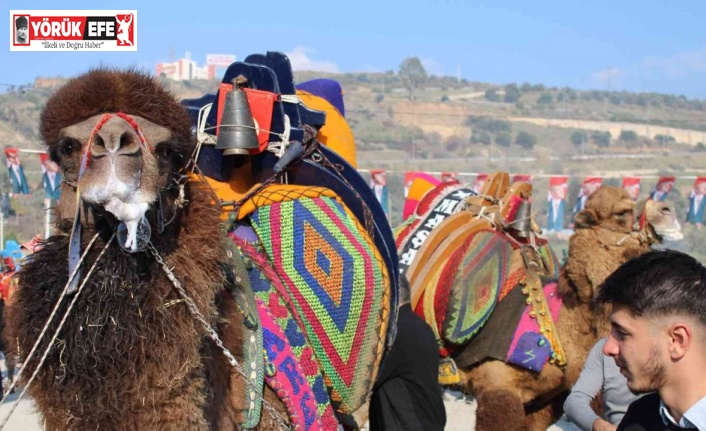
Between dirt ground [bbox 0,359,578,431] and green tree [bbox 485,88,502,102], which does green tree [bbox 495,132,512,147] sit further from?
dirt ground [bbox 0,359,578,431]

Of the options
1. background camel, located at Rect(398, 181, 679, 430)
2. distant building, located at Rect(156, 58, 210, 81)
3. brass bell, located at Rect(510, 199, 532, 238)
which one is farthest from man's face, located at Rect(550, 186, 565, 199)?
distant building, located at Rect(156, 58, 210, 81)

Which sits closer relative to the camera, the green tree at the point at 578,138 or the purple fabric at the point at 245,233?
the purple fabric at the point at 245,233

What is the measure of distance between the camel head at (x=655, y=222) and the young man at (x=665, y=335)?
431 cm

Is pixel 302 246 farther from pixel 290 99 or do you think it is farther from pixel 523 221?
pixel 523 221

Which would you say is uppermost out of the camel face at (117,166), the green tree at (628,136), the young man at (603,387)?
the camel face at (117,166)

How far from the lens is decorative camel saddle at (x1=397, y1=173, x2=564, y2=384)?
6.87 metres

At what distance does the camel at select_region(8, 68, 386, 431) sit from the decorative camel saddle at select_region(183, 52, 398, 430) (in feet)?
1.40

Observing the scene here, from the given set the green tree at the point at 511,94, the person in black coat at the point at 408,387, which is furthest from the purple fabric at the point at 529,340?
the green tree at the point at 511,94

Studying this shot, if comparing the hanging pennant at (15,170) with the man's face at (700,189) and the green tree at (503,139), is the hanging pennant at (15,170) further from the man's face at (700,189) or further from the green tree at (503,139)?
the green tree at (503,139)

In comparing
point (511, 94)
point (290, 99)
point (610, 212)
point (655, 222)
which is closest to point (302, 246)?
point (290, 99)

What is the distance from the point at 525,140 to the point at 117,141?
78.2 m

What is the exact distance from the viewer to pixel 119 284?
2.91 meters

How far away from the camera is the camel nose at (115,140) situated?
2.81m

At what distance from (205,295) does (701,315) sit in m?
1.53
